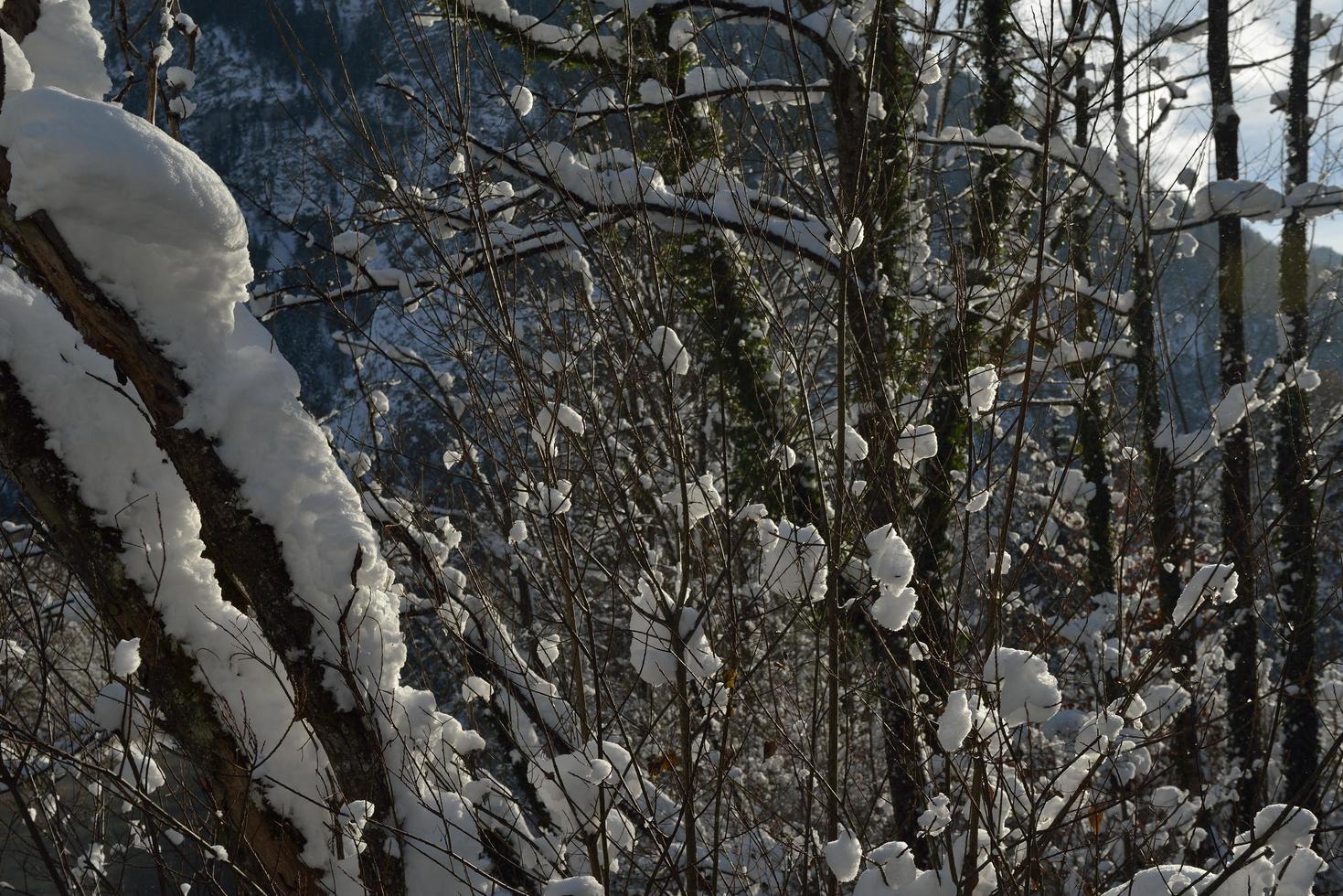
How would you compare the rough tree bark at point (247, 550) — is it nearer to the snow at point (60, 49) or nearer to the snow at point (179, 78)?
the snow at point (60, 49)

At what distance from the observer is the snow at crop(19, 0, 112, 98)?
107 inches

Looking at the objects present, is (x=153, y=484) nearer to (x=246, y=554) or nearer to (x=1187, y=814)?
(x=246, y=554)

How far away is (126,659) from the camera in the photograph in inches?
86.5

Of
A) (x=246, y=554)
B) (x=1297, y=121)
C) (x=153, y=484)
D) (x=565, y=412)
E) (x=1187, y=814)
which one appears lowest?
(x=1187, y=814)

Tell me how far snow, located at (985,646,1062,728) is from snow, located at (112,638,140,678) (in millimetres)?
2143

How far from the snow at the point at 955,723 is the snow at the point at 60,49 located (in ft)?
10.3

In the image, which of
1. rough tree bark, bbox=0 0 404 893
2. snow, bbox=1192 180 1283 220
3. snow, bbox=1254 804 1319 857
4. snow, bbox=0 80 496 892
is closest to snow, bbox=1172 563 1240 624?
snow, bbox=1254 804 1319 857

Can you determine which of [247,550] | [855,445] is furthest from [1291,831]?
[247,550]

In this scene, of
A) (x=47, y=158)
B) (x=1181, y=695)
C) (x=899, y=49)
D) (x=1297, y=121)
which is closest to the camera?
(x=47, y=158)

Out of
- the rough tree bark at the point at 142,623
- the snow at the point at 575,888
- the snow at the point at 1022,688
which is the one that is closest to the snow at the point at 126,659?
the rough tree bark at the point at 142,623

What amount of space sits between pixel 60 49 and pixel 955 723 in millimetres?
3322

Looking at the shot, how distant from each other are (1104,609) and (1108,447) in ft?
4.39

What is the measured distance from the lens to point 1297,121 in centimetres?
609

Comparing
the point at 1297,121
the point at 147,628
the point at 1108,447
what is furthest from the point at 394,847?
the point at 1297,121
